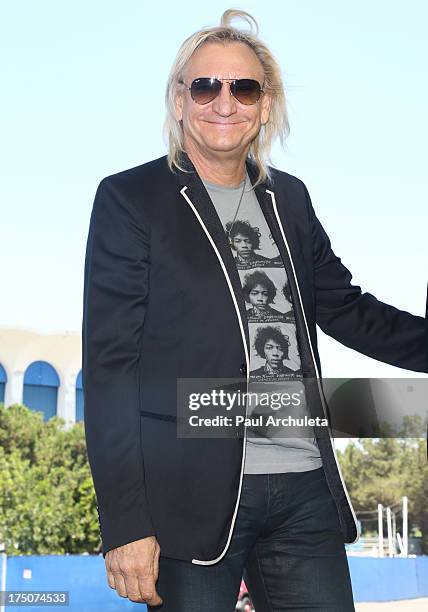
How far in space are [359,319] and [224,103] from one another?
0.61 m

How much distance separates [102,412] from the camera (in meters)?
1.83

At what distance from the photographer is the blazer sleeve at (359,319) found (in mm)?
2281

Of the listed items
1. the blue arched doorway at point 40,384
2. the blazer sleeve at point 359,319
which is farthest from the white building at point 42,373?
the blazer sleeve at point 359,319

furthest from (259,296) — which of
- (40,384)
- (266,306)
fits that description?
(40,384)

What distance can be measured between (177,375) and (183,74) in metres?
0.73

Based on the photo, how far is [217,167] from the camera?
7.04 feet

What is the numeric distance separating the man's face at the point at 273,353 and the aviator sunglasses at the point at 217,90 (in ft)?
1.82

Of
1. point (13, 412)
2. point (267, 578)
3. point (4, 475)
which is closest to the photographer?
point (267, 578)

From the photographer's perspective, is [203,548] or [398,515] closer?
[203,548]

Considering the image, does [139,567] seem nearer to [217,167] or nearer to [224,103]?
[217,167]

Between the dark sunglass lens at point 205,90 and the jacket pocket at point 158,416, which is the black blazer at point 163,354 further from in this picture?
the dark sunglass lens at point 205,90

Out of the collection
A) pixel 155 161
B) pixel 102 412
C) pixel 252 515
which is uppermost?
pixel 155 161

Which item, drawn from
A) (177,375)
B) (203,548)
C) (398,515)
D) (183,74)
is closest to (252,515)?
(203,548)

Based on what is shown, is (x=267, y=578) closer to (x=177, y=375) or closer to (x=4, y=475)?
(x=177, y=375)
